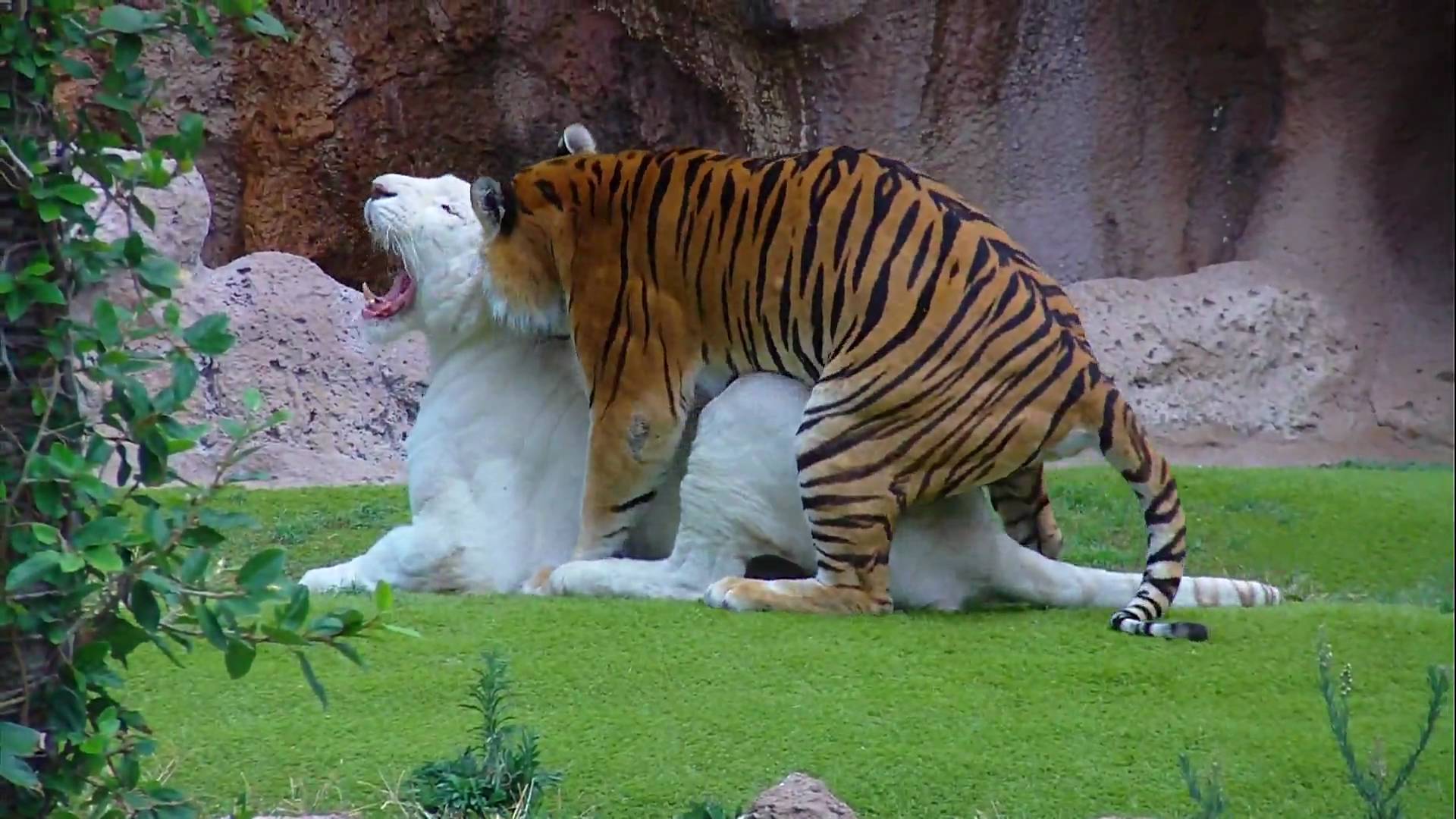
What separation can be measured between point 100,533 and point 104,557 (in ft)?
0.18

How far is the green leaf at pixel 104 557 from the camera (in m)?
2.34

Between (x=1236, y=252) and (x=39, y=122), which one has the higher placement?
(x=39, y=122)

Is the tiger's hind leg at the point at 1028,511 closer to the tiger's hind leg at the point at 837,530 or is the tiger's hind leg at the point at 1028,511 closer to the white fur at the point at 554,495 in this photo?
the white fur at the point at 554,495

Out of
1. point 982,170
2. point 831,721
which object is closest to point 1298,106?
point 982,170

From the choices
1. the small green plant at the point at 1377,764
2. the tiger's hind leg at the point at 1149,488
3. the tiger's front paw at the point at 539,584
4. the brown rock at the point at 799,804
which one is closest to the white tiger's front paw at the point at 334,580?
the tiger's front paw at the point at 539,584

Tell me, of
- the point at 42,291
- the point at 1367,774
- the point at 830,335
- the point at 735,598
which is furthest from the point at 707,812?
the point at 830,335

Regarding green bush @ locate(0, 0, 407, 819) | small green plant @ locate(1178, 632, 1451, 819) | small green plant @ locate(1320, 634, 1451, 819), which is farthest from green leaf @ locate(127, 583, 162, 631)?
small green plant @ locate(1320, 634, 1451, 819)

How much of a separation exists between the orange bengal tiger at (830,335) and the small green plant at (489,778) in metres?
1.55

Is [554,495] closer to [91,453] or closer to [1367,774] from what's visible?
[1367,774]

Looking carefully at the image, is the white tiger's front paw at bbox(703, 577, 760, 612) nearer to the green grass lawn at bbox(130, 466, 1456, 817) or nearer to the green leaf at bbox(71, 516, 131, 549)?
the green grass lawn at bbox(130, 466, 1456, 817)

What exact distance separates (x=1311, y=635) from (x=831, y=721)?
167 cm

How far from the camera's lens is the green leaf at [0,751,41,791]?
232 centimetres

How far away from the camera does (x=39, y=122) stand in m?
2.64

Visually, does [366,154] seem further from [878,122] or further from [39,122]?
[39,122]
